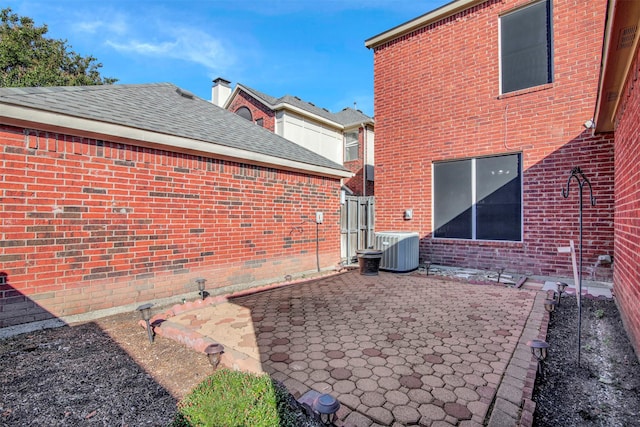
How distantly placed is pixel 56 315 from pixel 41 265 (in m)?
0.66

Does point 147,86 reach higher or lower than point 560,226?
higher

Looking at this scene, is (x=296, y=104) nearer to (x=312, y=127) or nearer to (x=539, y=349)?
(x=312, y=127)

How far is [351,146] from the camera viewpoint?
16891mm

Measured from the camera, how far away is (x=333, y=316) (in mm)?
4254

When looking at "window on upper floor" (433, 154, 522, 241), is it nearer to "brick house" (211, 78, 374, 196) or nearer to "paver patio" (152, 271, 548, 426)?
"paver patio" (152, 271, 548, 426)

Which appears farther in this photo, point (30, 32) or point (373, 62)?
point (30, 32)

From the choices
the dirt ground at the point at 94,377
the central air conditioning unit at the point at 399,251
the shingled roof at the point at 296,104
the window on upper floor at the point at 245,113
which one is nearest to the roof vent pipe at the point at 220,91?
the window on upper floor at the point at 245,113

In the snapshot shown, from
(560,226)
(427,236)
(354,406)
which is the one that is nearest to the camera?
(354,406)

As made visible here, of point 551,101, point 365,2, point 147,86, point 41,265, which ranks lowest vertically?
point 41,265

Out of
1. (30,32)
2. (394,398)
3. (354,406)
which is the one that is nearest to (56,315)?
(354,406)

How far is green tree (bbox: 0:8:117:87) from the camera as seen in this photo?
18.0 metres

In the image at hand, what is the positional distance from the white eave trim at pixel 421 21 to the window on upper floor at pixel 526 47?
3.34ft

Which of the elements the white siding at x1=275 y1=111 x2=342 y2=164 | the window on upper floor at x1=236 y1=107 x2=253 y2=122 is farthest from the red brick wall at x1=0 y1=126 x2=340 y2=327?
the window on upper floor at x1=236 y1=107 x2=253 y2=122

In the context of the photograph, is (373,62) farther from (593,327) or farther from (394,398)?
(394,398)
